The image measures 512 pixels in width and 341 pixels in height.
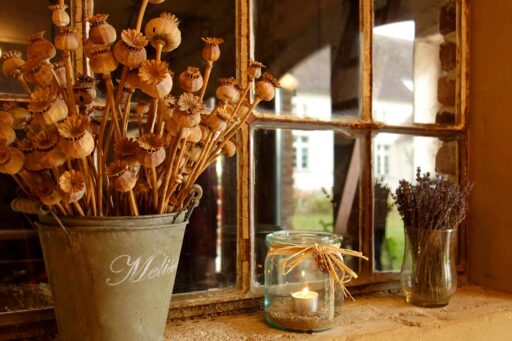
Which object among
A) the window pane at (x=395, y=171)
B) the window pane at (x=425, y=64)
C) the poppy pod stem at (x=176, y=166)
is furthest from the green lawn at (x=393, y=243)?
the poppy pod stem at (x=176, y=166)

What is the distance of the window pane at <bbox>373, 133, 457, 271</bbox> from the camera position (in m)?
1.09

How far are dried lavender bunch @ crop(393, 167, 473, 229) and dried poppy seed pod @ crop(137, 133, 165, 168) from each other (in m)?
0.58

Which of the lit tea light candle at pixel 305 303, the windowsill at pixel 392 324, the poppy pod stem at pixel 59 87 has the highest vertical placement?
the poppy pod stem at pixel 59 87

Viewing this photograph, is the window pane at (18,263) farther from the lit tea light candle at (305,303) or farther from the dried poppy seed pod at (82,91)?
the lit tea light candle at (305,303)

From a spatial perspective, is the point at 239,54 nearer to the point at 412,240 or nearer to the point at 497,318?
the point at 412,240

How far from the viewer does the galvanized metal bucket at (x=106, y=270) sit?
602 millimetres

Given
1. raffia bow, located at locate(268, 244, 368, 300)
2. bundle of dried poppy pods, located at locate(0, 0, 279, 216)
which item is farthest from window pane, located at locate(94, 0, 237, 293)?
bundle of dried poppy pods, located at locate(0, 0, 279, 216)

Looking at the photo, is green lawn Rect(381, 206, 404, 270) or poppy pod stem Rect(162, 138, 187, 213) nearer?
poppy pod stem Rect(162, 138, 187, 213)

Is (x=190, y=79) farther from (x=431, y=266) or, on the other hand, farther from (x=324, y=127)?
(x=431, y=266)

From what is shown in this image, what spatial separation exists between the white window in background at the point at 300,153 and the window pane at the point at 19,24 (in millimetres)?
1156

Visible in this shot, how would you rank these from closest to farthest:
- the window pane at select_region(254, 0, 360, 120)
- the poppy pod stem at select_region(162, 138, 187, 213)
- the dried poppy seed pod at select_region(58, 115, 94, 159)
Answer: the dried poppy seed pod at select_region(58, 115, 94, 159) → the poppy pod stem at select_region(162, 138, 187, 213) → the window pane at select_region(254, 0, 360, 120)

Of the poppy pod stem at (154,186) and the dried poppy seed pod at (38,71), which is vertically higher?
the dried poppy seed pod at (38,71)

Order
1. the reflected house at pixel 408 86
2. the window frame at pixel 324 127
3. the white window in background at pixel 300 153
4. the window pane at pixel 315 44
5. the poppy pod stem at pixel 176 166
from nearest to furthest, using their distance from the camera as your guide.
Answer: the poppy pod stem at pixel 176 166 < the window frame at pixel 324 127 < the window pane at pixel 315 44 < the reflected house at pixel 408 86 < the white window in background at pixel 300 153

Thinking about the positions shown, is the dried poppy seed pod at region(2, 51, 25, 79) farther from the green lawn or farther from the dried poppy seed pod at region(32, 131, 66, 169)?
the green lawn
